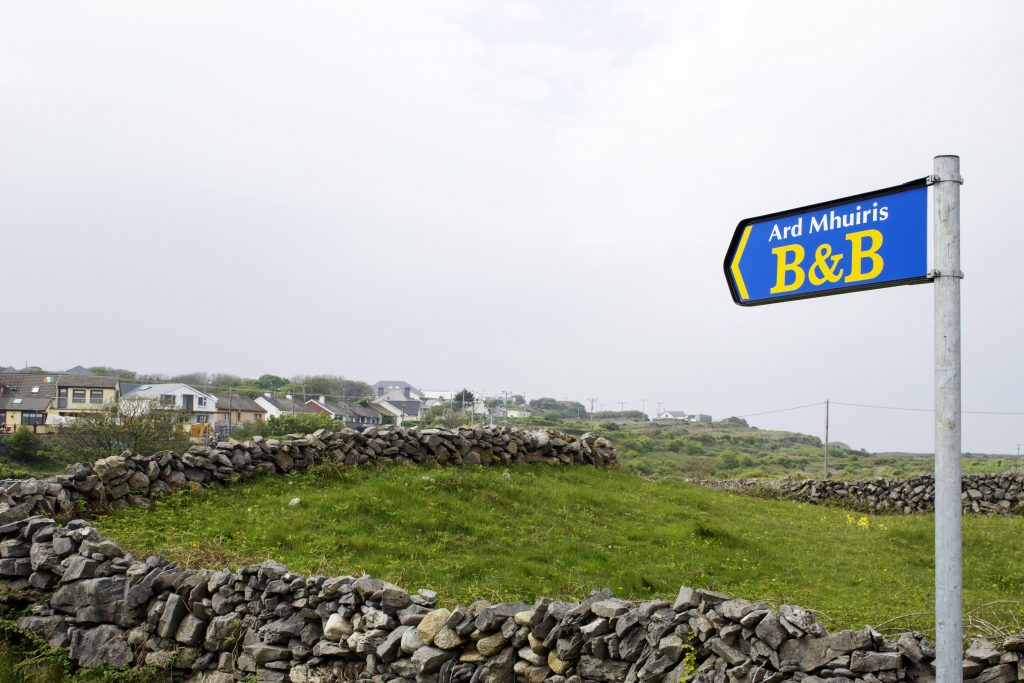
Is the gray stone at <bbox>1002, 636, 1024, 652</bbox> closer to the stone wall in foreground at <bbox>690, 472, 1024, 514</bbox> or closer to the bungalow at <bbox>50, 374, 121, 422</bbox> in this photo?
the stone wall in foreground at <bbox>690, 472, 1024, 514</bbox>

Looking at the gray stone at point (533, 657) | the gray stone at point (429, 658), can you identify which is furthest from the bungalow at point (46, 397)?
the gray stone at point (533, 657)

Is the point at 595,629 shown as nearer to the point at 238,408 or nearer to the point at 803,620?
the point at 803,620

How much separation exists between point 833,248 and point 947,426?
89cm

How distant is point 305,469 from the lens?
43.6ft

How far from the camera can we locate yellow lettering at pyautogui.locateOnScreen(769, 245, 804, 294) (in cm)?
332

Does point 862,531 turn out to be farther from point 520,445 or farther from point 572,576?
point 572,576

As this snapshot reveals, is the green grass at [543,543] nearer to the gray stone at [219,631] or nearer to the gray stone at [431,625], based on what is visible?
the gray stone at [219,631]

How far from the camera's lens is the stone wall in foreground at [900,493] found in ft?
69.1

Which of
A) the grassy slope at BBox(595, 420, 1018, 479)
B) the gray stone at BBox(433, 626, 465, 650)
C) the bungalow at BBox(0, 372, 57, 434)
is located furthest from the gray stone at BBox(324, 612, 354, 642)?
the bungalow at BBox(0, 372, 57, 434)

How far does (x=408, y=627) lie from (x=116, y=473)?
7035 mm

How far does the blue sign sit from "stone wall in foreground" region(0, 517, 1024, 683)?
2.81 metres

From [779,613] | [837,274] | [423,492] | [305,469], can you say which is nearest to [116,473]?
[305,469]

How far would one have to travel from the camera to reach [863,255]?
3.15m

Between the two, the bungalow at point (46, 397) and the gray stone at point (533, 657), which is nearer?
the gray stone at point (533, 657)
